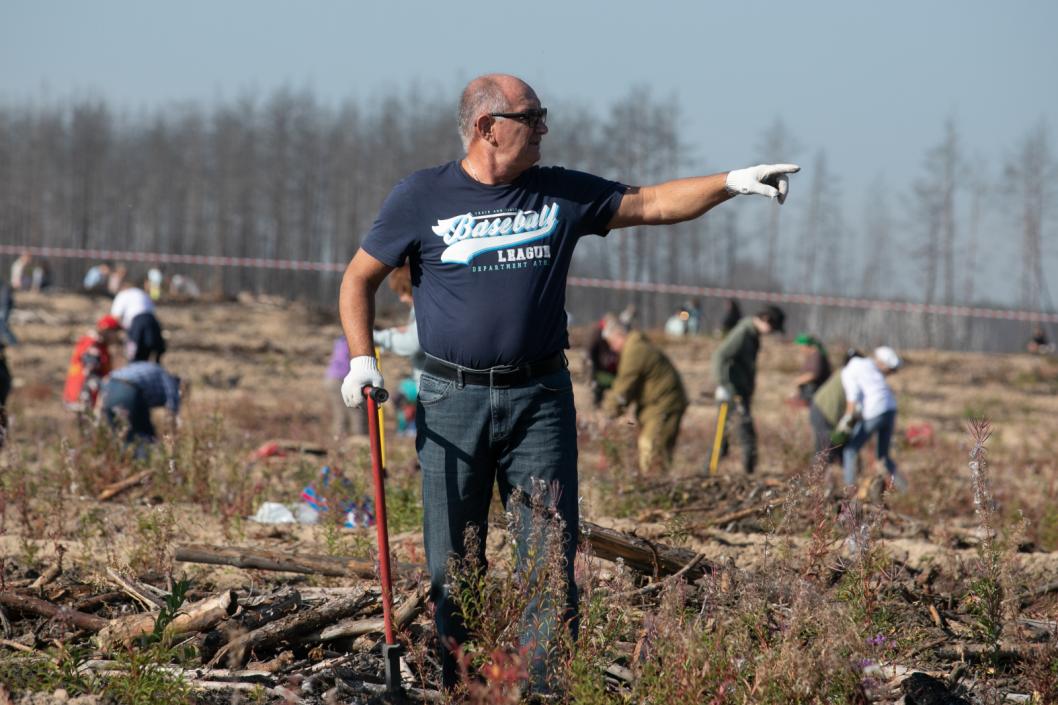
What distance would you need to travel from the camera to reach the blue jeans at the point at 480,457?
3.80 metres

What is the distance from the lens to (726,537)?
6559 millimetres

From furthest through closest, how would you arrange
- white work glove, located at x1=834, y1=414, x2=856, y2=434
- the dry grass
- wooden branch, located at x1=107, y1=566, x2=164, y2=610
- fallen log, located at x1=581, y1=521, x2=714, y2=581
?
white work glove, located at x1=834, y1=414, x2=856, y2=434, fallen log, located at x1=581, y1=521, x2=714, y2=581, wooden branch, located at x1=107, y1=566, x2=164, y2=610, the dry grass

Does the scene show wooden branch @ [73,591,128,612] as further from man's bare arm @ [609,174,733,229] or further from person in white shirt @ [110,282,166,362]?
person in white shirt @ [110,282,166,362]

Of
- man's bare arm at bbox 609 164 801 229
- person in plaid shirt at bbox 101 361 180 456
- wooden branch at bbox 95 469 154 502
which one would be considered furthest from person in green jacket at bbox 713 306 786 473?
man's bare arm at bbox 609 164 801 229

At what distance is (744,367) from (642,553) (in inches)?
281

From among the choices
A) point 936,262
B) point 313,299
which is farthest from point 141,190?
point 936,262

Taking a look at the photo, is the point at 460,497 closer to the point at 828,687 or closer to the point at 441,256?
the point at 441,256

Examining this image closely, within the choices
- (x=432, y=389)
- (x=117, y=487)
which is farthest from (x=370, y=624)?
A: (x=117, y=487)

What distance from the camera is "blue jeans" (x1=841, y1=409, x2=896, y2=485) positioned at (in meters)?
10.1

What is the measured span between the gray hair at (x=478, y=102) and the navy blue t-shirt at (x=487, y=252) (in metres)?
0.13

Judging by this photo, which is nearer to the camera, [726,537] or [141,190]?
[726,537]

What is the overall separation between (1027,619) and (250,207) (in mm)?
59127

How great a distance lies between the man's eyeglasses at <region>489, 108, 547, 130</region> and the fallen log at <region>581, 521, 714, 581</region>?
164cm

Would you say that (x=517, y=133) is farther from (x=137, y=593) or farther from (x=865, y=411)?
(x=865, y=411)
